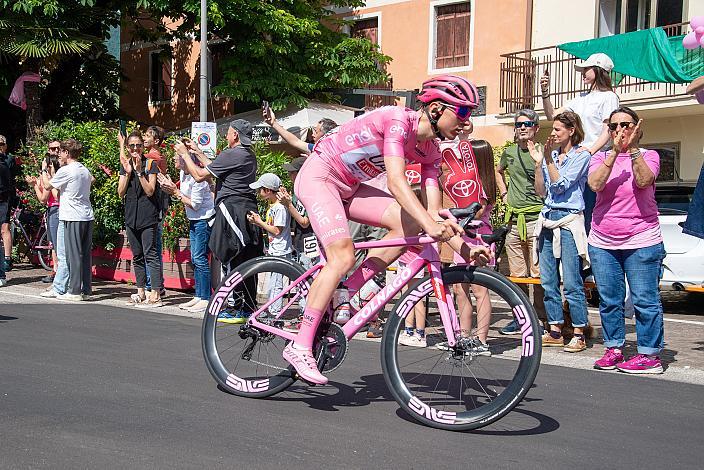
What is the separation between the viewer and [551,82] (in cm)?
2433

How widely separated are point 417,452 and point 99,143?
11378 mm

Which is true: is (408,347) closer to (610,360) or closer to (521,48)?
(610,360)

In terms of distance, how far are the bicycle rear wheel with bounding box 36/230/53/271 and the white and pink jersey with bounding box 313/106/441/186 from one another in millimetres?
11056

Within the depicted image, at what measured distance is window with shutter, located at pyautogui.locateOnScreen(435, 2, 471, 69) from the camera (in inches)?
1049

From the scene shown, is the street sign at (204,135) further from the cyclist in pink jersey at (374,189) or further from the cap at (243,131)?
the cyclist in pink jersey at (374,189)

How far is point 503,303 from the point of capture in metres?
5.57

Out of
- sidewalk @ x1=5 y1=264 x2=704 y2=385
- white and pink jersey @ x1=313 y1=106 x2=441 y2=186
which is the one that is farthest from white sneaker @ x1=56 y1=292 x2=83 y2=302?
white and pink jersey @ x1=313 y1=106 x2=441 y2=186

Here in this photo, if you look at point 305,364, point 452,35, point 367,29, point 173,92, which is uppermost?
point 367,29

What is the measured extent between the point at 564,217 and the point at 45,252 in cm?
1005

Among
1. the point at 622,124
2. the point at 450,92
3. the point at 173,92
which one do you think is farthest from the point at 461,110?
the point at 173,92

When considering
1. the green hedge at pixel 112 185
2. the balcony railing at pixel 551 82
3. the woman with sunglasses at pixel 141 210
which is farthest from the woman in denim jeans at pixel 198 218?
the balcony railing at pixel 551 82

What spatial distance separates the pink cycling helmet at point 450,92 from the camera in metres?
5.59

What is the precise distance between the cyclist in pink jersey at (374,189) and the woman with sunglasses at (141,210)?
6.13m

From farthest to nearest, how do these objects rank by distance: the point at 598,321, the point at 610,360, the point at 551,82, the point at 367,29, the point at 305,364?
the point at 367,29 < the point at 551,82 < the point at 598,321 < the point at 610,360 < the point at 305,364
